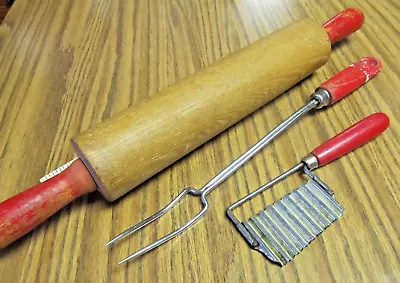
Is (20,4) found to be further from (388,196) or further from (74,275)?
(388,196)

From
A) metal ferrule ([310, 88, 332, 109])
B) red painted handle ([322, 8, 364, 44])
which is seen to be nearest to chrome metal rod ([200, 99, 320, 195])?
metal ferrule ([310, 88, 332, 109])

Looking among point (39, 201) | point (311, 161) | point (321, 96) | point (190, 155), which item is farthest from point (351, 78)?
point (39, 201)

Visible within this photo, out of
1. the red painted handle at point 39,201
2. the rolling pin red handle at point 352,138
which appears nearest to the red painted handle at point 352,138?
the rolling pin red handle at point 352,138

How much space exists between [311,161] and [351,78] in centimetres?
17

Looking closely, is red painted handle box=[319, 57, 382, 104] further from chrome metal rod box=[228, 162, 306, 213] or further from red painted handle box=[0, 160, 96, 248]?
red painted handle box=[0, 160, 96, 248]

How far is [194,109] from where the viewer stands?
52 centimetres

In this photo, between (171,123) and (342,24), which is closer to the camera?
(171,123)

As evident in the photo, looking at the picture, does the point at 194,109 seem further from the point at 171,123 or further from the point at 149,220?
the point at 149,220

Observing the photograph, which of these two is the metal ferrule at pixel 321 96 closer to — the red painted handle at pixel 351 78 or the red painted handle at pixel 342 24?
the red painted handle at pixel 351 78

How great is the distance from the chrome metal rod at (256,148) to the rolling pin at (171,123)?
0.14 feet

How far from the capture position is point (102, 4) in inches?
32.8

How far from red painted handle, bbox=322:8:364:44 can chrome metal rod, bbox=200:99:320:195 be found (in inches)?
5.6

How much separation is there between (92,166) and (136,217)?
0.10 meters

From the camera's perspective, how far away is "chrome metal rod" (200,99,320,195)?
1.74 ft
